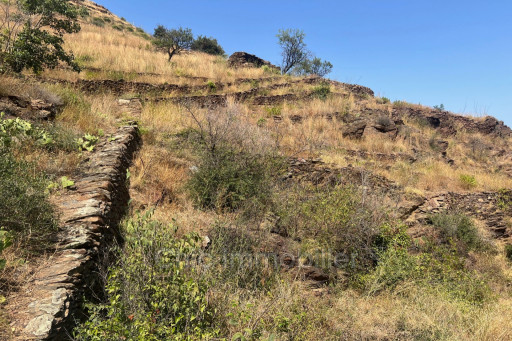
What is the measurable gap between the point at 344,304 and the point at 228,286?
156 cm

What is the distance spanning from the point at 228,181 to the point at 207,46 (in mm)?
22892

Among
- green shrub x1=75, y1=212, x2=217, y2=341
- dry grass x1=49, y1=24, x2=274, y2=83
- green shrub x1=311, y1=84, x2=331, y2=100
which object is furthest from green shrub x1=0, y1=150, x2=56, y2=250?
green shrub x1=311, y1=84, x2=331, y2=100

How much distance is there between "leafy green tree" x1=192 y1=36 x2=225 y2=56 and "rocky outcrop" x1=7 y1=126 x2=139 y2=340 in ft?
72.2

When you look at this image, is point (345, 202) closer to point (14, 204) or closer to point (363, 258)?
point (363, 258)

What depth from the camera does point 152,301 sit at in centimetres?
236

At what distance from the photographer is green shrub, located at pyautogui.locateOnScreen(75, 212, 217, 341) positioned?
2.07 metres

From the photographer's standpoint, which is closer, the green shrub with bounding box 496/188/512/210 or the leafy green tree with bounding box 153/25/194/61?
the green shrub with bounding box 496/188/512/210

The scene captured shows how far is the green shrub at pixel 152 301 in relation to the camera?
2070 millimetres

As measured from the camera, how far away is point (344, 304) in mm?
3545

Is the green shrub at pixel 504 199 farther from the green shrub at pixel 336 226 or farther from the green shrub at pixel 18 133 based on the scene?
the green shrub at pixel 18 133

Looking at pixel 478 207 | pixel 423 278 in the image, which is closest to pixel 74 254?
pixel 423 278

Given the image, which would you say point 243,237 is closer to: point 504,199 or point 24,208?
point 24,208

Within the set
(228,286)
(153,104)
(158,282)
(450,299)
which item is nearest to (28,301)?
(158,282)

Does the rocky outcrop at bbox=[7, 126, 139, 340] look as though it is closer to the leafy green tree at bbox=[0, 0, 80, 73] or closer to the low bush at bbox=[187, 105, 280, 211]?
the low bush at bbox=[187, 105, 280, 211]
